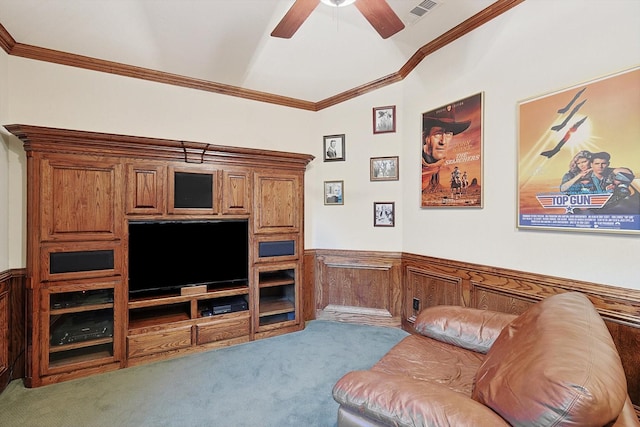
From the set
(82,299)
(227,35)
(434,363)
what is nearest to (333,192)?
(227,35)

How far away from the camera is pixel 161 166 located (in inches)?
112

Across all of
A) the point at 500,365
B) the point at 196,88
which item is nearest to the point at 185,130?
the point at 196,88

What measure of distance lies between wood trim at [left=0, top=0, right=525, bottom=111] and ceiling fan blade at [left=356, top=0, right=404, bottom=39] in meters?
1.05

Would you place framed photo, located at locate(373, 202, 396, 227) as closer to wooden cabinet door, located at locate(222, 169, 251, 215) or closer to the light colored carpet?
the light colored carpet

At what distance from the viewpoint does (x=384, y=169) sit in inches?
141

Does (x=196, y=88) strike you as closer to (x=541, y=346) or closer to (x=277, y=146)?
(x=277, y=146)

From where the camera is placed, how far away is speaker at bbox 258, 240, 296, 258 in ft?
10.9

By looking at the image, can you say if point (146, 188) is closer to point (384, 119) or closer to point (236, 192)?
point (236, 192)

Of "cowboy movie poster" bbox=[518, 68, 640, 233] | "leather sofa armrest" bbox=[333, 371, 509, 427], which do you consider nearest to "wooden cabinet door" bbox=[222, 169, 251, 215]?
"leather sofa armrest" bbox=[333, 371, 509, 427]

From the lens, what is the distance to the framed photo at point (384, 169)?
354cm

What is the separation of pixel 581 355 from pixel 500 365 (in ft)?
1.18

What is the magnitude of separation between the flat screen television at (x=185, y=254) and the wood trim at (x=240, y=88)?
1472 millimetres

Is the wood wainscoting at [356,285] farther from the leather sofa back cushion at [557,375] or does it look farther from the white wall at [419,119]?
the leather sofa back cushion at [557,375]

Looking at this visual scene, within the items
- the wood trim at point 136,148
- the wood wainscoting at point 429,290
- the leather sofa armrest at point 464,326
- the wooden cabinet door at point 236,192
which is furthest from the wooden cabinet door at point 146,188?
the leather sofa armrest at point 464,326
